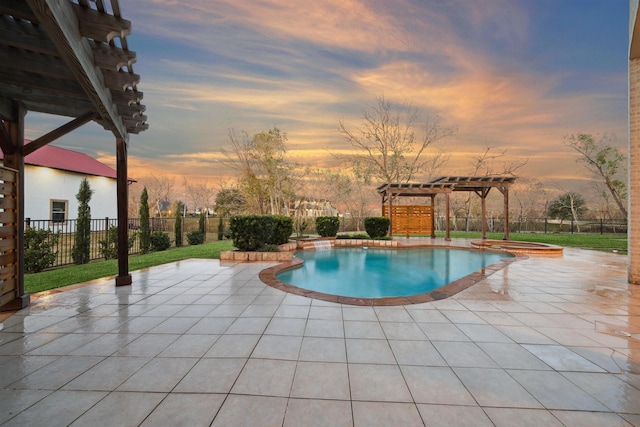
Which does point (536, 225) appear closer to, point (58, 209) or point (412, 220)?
point (412, 220)

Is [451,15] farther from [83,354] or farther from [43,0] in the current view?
[83,354]

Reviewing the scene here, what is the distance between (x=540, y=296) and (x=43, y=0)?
254 inches

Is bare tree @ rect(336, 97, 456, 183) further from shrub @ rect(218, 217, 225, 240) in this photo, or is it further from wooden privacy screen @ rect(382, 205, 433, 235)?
shrub @ rect(218, 217, 225, 240)

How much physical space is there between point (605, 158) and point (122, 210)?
22.9 metres

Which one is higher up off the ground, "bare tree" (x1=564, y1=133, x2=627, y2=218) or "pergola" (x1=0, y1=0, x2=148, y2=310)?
"bare tree" (x1=564, y1=133, x2=627, y2=218)

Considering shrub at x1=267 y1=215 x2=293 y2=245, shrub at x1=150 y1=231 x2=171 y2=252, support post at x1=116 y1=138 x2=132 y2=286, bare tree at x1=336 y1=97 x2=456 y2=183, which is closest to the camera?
support post at x1=116 y1=138 x2=132 y2=286

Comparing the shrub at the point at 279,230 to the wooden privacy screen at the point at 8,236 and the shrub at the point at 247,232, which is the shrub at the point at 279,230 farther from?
the wooden privacy screen at the point at 8,236

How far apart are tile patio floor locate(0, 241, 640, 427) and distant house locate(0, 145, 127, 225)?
44.6 feet

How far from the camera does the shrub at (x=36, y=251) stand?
6.74m

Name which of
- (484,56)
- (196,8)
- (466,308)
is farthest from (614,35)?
(196,8)

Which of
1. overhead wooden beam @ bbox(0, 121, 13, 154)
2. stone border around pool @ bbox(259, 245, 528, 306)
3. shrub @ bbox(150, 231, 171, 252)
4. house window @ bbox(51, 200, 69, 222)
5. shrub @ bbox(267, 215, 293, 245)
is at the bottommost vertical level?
stone border around pool @ bbox(259, 245, 528, 306)

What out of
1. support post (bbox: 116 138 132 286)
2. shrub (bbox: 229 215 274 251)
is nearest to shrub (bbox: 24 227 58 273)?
support post (bbox: 116 138 132 286)

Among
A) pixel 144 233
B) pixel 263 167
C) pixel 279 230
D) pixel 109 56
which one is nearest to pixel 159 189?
pixel 263 167

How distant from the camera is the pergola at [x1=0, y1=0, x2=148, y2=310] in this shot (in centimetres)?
233
